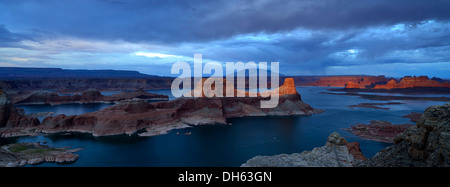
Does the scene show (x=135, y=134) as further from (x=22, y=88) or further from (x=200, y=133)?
(x=22, y=88)

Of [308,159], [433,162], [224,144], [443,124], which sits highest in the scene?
[443,124]

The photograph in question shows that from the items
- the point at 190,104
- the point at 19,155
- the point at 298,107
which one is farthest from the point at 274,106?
the point at 19,155

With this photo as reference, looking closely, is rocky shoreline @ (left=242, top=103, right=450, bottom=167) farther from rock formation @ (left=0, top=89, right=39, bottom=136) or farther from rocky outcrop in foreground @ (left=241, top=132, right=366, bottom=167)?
rock formation @ (left=0, top=89, right=39, bottom=136)

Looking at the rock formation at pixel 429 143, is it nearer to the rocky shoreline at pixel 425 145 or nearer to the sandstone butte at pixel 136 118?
the rocky shoreline at pixel 425 145

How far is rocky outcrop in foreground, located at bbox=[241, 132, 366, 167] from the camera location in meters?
20.3

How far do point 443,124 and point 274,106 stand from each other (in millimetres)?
57645

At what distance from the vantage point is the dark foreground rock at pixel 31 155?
2550 cm

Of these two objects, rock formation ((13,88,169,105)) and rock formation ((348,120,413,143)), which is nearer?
rock formation ((348,120,413,143))

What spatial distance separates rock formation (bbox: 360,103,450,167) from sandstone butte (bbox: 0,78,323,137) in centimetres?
3699

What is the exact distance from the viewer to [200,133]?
144 ft

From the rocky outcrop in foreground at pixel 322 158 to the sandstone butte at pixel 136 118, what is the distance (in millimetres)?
26396

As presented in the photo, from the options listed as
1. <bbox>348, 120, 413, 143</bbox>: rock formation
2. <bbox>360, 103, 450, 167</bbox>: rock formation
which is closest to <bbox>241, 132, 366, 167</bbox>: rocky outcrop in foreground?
<bbox>360, 103, 450, 167</bbox>: rock formation

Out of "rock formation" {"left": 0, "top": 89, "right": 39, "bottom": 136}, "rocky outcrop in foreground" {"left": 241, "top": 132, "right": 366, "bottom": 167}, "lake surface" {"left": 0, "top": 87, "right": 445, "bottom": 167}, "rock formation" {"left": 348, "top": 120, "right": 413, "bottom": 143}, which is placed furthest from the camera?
"rock formation" {"left": 0, "top": 89, "right": 39, "bottom": 136}

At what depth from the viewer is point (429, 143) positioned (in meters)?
11.1
